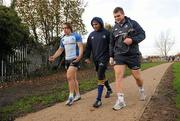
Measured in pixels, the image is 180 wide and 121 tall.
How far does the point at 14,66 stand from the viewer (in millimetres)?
21906

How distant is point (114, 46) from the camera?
389 inches

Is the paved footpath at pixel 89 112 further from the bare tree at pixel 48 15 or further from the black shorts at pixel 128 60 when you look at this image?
the bare tree at pixel 48 15

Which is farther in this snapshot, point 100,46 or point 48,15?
point 48,15

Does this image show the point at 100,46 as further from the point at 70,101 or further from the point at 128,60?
the point at 70,101

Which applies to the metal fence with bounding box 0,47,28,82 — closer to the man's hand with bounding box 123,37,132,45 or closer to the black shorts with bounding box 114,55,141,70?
the black shorts with bounding box 114,55,141,70

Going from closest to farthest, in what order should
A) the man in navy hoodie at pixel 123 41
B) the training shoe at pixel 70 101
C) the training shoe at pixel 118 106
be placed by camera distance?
the training shoe at pixel 118 106 → the man in navy hoodie at pixel 123 41 → the training shoe at pixel 70 101

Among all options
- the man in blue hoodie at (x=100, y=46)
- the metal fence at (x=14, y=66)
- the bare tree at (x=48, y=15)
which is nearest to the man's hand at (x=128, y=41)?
the man in blue hoodie at (x=100, y=46)

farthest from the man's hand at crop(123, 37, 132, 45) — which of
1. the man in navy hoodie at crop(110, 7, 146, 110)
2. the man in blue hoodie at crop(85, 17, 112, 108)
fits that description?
the man in blue hoodie at crop(85, 17, 112, 108)

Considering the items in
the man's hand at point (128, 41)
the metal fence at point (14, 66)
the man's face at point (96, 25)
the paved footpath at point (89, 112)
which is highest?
the man's face at point (96, 25)

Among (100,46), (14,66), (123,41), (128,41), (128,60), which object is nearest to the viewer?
(128,41)

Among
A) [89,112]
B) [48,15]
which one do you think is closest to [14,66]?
[48,15]

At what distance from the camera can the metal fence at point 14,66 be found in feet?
68.0

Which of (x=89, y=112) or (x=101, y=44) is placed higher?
(x=101, y=44)

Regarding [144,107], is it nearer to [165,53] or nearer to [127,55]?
[127,55]
